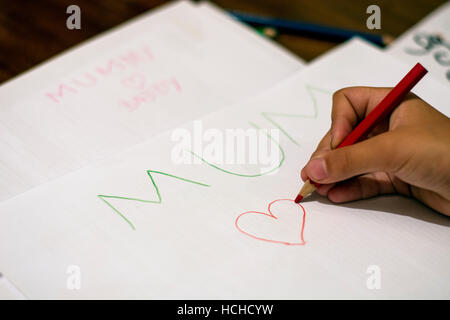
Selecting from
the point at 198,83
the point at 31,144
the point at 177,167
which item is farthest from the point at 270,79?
the point at 31,144

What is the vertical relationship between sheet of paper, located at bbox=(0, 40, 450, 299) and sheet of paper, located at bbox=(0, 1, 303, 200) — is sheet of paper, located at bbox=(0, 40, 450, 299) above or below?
below

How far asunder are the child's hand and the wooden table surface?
0.66ft

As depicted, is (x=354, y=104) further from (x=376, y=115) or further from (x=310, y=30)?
(x=310, y=30)

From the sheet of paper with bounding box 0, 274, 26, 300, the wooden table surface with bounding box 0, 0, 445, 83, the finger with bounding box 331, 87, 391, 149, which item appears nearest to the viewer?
the sheet of paper with bounding box 0, 274, 26, 300

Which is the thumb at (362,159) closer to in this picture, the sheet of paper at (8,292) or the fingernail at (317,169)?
the fingernail at (317,169)

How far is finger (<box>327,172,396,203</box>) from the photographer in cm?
Answer: 45

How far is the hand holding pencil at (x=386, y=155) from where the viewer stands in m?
0.40

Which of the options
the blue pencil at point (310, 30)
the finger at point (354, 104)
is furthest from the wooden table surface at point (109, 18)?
the finger at point (354, 104)

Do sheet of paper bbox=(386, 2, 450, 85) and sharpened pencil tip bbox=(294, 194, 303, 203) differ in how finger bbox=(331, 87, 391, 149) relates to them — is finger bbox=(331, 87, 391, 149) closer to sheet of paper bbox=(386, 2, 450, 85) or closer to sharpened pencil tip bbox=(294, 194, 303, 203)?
sharpened pencil tip bbox=(294, 194, 303, 203)

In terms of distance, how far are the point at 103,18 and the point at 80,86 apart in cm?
17

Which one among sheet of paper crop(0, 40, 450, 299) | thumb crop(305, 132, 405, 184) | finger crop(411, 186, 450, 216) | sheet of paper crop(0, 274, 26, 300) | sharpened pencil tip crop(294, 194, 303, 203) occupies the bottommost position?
sheet of paper crop(0, 274, 26, 300)

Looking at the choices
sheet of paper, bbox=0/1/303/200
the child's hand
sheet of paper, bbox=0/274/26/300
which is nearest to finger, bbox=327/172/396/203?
the child's hand
